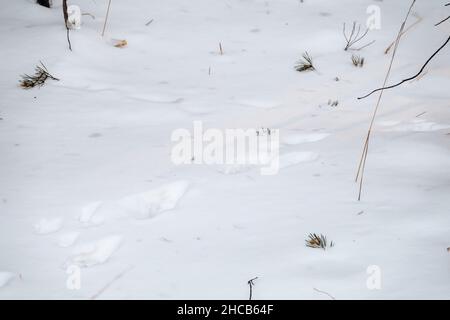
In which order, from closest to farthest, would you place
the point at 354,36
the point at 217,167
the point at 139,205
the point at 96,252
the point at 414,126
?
the point at 96,252 < the point at 139,205 < the point at 217,167 < the point at 414,126 < the point at 354,36

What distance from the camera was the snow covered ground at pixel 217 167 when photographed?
1.45m

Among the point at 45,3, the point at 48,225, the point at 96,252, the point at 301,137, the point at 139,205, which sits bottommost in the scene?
the point at 96,252

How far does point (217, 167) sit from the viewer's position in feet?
6.55

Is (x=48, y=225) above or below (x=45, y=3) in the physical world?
below

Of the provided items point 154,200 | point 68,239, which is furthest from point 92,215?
point 154,200

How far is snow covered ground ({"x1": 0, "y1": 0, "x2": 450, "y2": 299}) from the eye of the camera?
1.45m

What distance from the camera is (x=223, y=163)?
202 cm

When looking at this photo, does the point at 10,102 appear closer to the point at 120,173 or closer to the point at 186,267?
the point at 120,173

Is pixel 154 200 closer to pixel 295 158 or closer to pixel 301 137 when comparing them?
pixel 295 158

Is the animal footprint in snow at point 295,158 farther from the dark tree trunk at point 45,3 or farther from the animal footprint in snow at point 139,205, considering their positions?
the dark tree trunk at point 45,3

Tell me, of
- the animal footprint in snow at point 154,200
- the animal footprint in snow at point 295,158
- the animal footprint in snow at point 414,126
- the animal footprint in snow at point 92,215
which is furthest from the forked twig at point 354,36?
the animal footprint in snow at point 92,215

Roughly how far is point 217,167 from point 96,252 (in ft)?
2.36

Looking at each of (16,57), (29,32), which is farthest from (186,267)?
(29,32)
